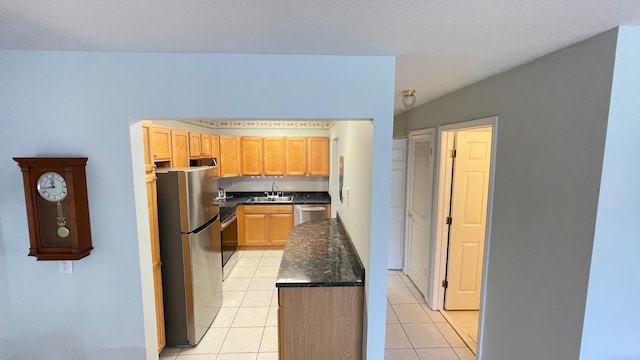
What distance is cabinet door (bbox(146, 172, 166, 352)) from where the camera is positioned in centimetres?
222

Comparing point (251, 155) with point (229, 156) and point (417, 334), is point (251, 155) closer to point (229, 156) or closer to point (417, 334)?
point (229, 156)

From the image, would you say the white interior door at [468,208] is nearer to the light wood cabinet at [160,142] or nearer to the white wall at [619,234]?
the white wall at [619,234]

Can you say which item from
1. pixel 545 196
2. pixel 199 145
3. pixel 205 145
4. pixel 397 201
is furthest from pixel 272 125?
pixel 545 196

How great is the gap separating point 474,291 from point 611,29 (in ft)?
9.06

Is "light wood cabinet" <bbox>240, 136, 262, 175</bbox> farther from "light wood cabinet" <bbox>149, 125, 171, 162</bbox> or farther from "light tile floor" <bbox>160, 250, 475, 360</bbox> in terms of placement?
"light wood cabinet" <bbox>149, 125, 171, 162</bbox>

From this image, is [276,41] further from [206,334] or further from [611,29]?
[206,334]

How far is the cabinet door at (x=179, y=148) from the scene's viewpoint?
3011mm

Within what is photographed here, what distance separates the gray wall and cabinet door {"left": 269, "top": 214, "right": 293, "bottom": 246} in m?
3.28

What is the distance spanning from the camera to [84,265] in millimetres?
1727

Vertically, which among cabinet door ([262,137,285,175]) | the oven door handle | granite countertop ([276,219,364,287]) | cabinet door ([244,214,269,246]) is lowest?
cabinet door ([244,214,269,246])

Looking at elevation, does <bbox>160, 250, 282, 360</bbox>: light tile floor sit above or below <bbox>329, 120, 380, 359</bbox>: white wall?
below

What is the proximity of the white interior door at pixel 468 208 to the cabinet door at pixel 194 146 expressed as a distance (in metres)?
3.22

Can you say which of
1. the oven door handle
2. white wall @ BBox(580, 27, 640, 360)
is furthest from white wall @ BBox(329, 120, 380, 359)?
the oven door handle

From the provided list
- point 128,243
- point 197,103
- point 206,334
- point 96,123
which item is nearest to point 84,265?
point 128,243
